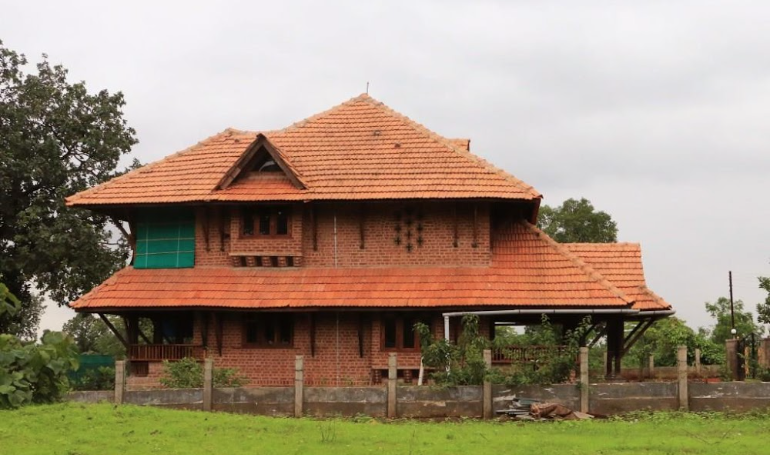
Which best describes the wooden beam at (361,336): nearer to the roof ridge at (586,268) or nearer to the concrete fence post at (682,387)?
the roof ridge at (586,268)

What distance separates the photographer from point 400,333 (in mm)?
22891

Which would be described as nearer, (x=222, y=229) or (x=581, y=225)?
(x=222, y=229)

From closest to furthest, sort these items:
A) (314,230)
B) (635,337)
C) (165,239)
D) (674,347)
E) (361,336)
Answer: (361,336) → (635,337) → (314,230) → (165,239) → (674,347)

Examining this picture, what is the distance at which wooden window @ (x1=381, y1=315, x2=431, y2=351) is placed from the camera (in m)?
22.8

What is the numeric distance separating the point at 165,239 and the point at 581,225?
30.5 meters

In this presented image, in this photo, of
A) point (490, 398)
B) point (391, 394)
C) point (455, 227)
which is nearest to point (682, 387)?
point (490, 398)

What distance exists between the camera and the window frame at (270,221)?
2394cm

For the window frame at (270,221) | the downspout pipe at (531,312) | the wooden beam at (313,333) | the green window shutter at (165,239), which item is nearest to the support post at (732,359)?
the downspout pipe at (531,312)

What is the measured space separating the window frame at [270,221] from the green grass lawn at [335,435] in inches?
295

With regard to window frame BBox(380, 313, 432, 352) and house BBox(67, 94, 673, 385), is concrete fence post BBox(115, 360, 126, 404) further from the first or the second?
window frame BBox(380, 313, 432, 352)

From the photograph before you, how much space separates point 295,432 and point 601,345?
93.3 feet

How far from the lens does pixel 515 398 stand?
18016mm

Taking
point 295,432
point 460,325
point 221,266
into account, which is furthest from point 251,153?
point 295,432

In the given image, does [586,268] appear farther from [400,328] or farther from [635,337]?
[400,328]
